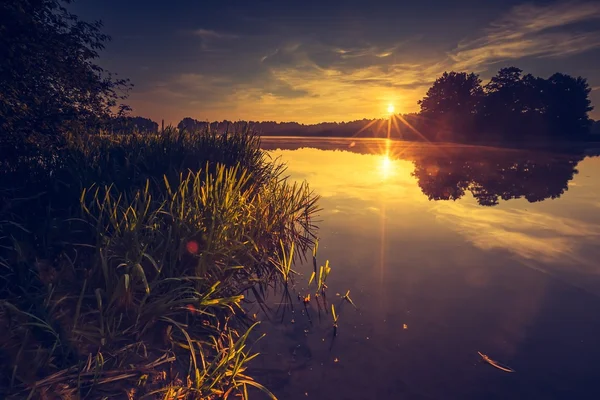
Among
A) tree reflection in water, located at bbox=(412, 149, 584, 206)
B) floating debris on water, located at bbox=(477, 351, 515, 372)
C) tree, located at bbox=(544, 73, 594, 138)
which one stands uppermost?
tree, located at bbox=(544, 73, 594, 138)

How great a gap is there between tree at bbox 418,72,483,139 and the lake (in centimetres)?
5977

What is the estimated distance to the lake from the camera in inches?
118

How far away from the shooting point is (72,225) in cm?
396

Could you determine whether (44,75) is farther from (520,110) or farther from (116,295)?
(520,110)

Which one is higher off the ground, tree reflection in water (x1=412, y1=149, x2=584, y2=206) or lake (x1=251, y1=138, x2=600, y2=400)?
tree reflection in water (x1=412, y1=149, x2=584, y2=206)

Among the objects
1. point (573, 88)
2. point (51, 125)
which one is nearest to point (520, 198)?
point (51, 125)

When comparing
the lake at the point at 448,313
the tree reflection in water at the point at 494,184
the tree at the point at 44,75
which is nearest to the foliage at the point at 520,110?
the tree reflection in water at the point at 494,184

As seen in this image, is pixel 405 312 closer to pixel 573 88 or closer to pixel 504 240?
pixel 504 240

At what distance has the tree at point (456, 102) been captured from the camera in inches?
2432

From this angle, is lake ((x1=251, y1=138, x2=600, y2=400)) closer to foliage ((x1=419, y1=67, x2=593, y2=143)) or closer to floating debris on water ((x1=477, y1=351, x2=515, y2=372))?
floating debris on water ((x1=477, y1=351, x2=515, y2=372))

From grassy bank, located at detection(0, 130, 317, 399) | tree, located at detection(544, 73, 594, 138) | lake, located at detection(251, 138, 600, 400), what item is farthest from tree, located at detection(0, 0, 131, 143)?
tree, located at detection(544, 73, 594, 138)

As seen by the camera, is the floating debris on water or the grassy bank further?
the floating debris on water

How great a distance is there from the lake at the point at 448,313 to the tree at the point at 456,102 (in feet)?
196

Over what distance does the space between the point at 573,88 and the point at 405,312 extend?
7950 cm
